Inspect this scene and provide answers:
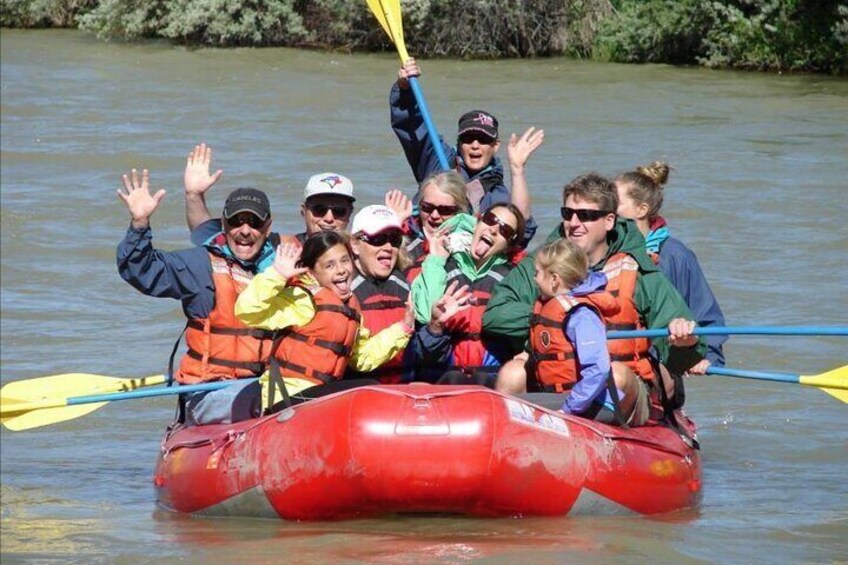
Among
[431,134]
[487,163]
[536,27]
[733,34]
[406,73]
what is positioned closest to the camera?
[487,163]

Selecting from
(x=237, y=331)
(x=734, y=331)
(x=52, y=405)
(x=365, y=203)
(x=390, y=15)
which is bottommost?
(x=365, y=203)

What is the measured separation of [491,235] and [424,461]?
41.4 inches

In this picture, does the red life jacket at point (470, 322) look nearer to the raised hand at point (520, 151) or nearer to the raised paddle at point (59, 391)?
the raised hand at point (520, 151)

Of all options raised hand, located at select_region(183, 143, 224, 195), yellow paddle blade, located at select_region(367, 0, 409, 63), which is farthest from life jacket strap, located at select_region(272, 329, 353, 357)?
yellow paddle blade, located at select_region(367, 0, 409, 63)

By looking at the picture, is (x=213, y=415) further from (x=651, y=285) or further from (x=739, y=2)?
(x=739, y=2)

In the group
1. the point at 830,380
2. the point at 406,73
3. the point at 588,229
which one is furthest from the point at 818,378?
the point at 406,73

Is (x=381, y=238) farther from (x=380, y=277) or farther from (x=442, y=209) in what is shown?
(x=442, y=209)

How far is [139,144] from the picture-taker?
14562mm

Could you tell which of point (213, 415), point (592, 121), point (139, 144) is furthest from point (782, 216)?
point (213, 415)

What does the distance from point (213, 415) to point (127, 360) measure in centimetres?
302

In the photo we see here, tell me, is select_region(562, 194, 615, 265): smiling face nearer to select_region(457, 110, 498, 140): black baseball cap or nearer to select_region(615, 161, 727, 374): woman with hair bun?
select_region(615, 161, 727, 374): woman with hair bun

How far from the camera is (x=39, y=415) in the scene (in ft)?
20.8

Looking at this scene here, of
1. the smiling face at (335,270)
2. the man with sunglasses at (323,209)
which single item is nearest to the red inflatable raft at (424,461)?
the smiling face at (335,270)

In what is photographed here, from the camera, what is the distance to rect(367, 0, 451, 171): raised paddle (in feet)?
23.1
